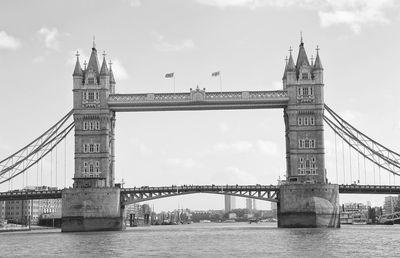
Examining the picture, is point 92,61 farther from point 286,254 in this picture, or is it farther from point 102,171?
point 286,254

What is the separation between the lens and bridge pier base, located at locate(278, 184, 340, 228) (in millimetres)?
116312

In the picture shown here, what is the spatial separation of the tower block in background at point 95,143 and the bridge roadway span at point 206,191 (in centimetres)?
415

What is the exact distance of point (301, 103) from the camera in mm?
124375

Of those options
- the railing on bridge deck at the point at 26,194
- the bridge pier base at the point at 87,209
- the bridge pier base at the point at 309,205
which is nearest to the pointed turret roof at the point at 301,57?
the bridge pier base at the point at 309,205

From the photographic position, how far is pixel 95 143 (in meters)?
125

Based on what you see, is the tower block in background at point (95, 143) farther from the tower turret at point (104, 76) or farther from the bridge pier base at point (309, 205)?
the bridge pier base at point (309, 205)

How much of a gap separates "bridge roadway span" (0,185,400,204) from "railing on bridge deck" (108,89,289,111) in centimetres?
1349

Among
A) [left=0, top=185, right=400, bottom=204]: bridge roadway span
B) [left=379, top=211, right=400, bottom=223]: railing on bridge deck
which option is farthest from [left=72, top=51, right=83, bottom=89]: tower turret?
[left=379, top=211, right=400, bottom=223]: railing on bridge deck

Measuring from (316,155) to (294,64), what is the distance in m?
15.8

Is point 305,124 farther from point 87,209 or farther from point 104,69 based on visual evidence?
point 87,209

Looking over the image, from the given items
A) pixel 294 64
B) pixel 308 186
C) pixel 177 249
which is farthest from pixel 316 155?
pixel 177 249

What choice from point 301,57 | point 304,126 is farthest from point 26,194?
point 301,57

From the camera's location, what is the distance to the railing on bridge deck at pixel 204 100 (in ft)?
406

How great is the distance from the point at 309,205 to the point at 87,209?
115 ft
